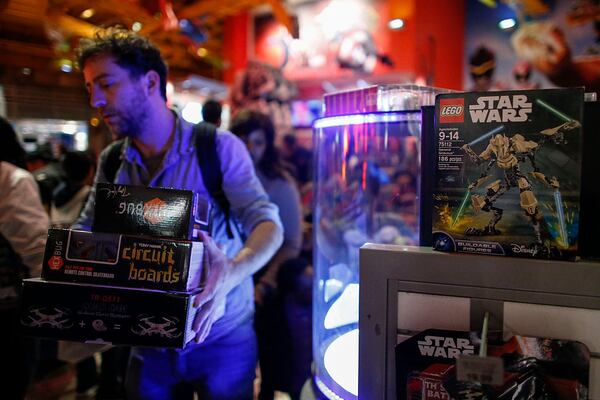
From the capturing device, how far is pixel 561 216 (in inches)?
28.4

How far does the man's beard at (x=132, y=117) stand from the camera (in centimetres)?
126

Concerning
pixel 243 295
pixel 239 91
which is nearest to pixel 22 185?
pixel 243 295

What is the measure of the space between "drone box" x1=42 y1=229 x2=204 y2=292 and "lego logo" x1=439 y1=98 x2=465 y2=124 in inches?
22.2

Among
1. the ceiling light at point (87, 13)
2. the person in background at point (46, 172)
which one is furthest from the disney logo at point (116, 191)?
the ceiling light at point (87, 13)

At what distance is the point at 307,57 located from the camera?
621 centimetres

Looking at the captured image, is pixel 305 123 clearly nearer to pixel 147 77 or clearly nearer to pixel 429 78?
pixel 429 78

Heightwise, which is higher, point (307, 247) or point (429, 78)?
point (429, 78)

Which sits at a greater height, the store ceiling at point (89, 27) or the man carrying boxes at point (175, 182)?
the store ceiling at point (89, 27)

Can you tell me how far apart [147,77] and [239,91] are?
118 inches

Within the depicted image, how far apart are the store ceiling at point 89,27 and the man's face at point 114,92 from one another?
96cm

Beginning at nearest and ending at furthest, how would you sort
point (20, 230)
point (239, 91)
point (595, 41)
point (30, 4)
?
1. point (20, 230)
2. point (30, 4)
3. point (239, 91)
4. point (595, 41)

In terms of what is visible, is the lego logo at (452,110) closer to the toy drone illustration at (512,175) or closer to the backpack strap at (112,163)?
the toy drone illustration at (512,175)

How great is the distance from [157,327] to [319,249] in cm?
62

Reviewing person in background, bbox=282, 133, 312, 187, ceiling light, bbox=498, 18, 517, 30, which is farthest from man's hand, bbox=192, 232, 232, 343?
ceiling light, bbox=498, 18, 517, 30
